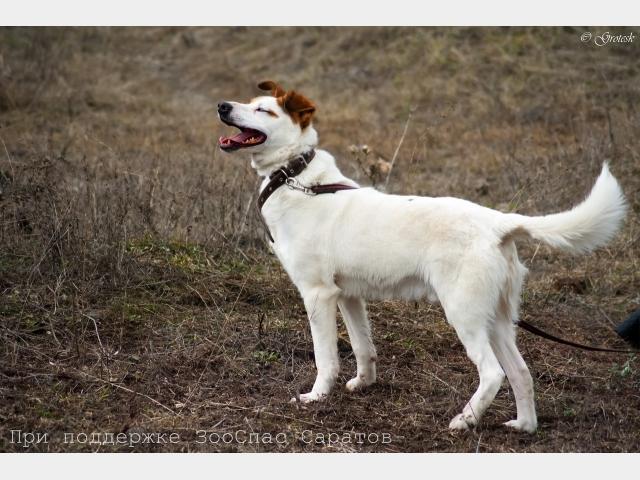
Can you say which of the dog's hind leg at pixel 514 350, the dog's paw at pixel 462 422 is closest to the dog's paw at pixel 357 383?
the dog's paw at pixel 462 422

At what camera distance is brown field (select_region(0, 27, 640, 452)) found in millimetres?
4363

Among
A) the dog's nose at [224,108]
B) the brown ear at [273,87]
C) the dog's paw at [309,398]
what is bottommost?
the dog's paw at [309,398]

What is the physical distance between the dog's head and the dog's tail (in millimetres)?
1463

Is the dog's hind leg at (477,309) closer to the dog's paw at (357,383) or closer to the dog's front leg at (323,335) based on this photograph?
the dog's front leg at (323,335)

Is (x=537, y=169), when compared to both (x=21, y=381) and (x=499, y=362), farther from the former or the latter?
(x=21, y=381)

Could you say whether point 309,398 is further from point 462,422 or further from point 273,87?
point 273,87

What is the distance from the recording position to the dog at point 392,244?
4.06 metres

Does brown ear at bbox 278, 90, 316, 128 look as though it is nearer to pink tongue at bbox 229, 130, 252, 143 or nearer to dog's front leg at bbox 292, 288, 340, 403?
pink tongue at bbox 229, 130, 252, 143

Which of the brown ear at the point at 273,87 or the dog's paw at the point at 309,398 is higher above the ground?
the brown ear at the point at 273,87

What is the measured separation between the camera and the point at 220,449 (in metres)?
4.02

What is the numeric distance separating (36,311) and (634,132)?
7.74 m

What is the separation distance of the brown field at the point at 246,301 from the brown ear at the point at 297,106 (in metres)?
1.48

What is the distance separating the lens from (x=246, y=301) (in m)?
6.14

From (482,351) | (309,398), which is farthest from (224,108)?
(482,351)
